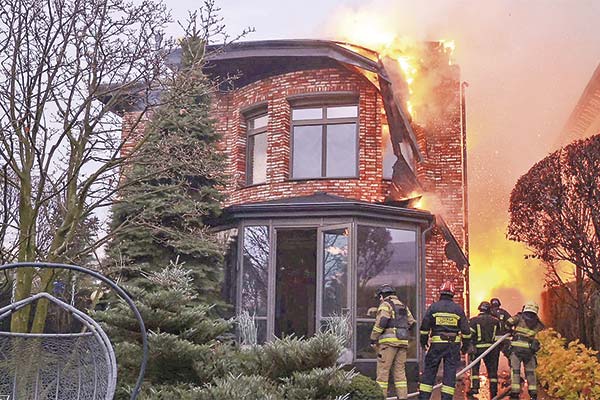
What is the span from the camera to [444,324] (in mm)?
9508

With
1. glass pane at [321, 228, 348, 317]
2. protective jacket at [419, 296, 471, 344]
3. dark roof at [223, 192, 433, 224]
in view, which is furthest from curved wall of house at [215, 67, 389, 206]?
protective jacket at [419, 296, 471, 344]

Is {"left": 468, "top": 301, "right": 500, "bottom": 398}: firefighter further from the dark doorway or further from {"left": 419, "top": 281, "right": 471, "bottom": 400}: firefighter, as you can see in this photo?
the dark doorway

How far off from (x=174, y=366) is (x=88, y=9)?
4.58 m

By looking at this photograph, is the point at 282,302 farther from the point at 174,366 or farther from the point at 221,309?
the point at 174,366

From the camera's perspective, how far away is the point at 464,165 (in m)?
16.1

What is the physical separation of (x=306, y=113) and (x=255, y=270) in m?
4.12

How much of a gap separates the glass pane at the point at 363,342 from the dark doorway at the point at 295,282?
50.9 inches

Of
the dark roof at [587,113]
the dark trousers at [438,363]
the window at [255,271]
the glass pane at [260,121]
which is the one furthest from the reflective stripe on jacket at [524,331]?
the dark roof at [587,113]

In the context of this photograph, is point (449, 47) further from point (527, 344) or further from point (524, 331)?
point (527, 344)

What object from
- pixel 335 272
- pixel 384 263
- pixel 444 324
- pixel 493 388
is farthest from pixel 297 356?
pixel 384 263

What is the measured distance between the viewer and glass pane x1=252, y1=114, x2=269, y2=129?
16.2m

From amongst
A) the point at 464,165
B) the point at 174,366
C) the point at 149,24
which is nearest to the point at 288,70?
the point at 464,165

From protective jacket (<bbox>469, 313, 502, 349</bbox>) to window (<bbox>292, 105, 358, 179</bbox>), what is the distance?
4636 millimetres

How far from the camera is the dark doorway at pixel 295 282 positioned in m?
13.6
